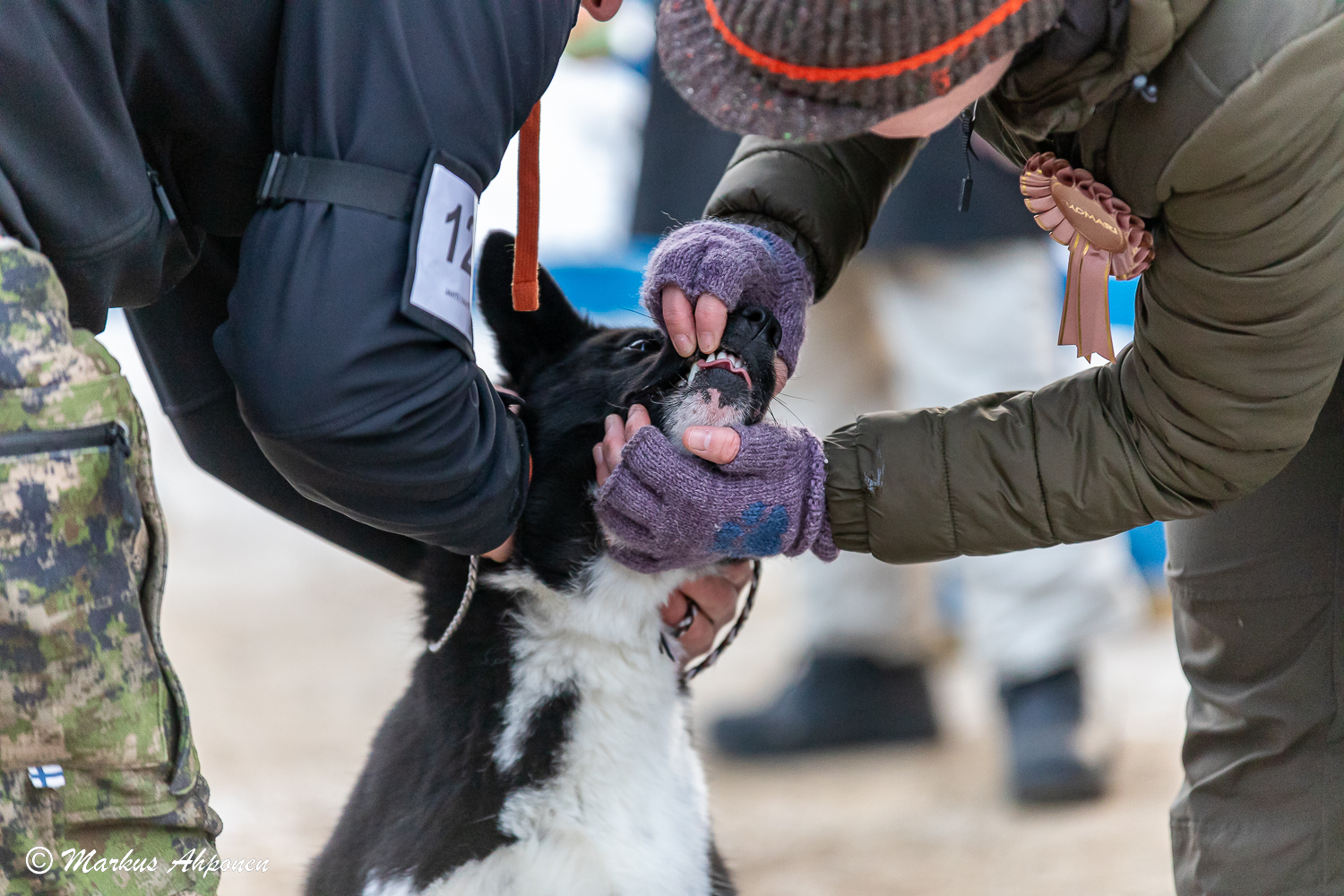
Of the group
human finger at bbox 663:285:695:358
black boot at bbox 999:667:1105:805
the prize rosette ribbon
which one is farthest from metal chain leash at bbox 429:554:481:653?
black boot at bbox 999:667:1105:805

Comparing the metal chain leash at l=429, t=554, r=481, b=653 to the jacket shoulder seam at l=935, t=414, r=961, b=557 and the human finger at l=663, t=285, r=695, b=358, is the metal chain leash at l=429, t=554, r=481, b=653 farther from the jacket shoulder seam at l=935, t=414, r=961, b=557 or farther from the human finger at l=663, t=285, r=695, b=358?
the jacket shoulder seam at l=935, t=414, r=961, b=557

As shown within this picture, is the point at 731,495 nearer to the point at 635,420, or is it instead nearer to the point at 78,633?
the point at 635,420

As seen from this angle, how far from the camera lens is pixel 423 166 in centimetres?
132

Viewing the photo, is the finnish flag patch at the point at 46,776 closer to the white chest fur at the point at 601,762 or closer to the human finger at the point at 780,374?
the white chest fur at the point at 601,762

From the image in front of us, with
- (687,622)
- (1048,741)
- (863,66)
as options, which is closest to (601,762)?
(687,622)

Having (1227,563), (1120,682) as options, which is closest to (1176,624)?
(1227,563)

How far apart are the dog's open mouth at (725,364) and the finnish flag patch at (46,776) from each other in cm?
94

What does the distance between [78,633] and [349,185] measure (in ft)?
1.80

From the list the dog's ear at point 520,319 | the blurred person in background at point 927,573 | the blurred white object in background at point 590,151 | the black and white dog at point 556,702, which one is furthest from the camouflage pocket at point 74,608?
the blurred white object in background at point 590,151

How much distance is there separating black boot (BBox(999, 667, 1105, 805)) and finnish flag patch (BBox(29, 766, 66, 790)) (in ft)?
8.55

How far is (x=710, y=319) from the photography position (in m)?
1.72

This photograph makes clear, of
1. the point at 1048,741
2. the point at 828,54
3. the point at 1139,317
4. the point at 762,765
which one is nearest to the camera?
the point at 828,54

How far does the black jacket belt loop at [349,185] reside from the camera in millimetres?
1307

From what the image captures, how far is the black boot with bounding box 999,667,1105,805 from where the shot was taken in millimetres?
3240
